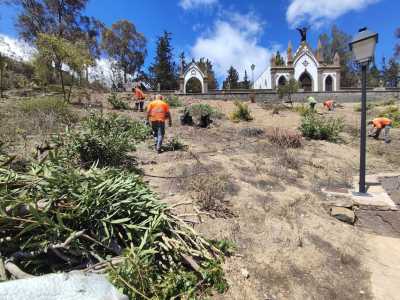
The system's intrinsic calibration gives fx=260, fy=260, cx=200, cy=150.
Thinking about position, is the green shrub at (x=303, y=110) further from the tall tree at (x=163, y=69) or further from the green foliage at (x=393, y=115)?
the tall tree at (x=163, y=69)

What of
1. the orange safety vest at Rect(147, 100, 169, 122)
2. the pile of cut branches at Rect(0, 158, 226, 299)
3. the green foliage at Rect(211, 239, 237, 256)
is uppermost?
the orange safety vest at Rect(147, 100, 169, 122)

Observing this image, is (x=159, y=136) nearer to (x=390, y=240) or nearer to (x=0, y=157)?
(x=0, y=157)

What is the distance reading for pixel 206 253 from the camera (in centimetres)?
278

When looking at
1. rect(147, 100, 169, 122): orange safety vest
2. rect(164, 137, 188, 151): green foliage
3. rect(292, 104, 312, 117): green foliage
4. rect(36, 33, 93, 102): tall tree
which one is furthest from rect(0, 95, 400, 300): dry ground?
rect(36, 33, 93, 102): tall tree

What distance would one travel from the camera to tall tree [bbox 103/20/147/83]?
1471 inches

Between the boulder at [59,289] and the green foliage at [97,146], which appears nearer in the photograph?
the boulder at [59,289]

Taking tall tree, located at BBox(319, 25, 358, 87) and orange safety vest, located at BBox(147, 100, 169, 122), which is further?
tall tree, located at BBox(319, 25, 358, 87)

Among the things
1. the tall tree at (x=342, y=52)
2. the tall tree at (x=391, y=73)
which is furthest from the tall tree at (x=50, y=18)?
the tall tree at (x=391, y=73)

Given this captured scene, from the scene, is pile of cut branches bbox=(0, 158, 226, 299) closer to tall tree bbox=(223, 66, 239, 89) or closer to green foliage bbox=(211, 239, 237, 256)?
green foliage bbox=(211, 239, 237, 256)

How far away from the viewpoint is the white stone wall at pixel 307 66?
32.8m

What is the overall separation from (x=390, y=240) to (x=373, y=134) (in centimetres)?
796

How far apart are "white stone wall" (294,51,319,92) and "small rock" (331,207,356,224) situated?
3164 centimetres

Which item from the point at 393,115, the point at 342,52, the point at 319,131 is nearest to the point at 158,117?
the point at 319,131

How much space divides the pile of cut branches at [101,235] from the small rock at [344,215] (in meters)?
2.46
